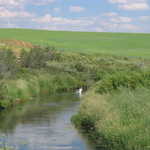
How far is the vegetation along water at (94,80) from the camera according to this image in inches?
1024

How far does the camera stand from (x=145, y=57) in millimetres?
75312

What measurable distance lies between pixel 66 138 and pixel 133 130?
730 cm

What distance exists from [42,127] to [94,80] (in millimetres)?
31091

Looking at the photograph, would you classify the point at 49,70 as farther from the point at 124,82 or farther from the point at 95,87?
the point at 124,82

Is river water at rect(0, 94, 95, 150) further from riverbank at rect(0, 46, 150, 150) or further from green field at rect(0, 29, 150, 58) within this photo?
green field at rect(0, 29, 150, 58)

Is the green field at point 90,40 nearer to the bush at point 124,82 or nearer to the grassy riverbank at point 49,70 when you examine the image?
the grassy riverbank at point 49,70

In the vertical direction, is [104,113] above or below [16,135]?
above

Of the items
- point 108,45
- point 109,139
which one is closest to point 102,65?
point 108,45

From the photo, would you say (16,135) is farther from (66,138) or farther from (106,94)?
(106,94)

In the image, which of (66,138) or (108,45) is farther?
(108,45)

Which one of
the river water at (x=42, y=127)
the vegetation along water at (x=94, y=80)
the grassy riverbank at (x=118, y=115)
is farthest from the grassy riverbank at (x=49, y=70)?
the grassy riverbank at (x=118, y=115)

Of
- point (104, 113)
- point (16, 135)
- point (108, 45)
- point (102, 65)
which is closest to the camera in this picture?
point (104, 113)

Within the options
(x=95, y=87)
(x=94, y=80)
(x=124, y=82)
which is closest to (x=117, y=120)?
(x=124, y=82)

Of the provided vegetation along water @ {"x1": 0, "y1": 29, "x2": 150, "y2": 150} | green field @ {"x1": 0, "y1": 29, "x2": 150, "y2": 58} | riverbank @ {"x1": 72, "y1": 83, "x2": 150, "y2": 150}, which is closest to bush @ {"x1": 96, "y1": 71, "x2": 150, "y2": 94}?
vegetation along water @ {"x1": 0, "y1": 29, "x2": 150, "y2": 150}
